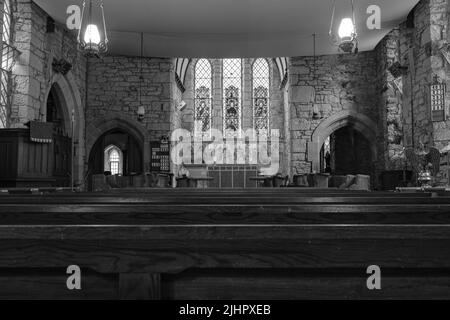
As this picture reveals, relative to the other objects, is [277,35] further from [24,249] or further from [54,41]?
[24,249]

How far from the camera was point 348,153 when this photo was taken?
12773 millimetres

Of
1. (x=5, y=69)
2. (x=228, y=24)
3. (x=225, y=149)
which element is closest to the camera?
(x=5, y=69)

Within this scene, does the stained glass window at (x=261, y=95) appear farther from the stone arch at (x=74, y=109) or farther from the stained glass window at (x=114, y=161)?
the stained glass window at (x=114, y=161)

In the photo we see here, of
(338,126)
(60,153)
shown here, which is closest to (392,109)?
(338,126)

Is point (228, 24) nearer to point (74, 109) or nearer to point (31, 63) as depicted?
point (31, 63)

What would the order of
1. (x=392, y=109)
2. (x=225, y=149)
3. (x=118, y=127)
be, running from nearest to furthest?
(x=392, y=109) < (x=118, y=127) < (x=225, y=149)

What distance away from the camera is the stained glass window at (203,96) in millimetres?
15875

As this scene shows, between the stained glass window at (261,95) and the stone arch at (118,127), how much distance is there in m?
5.82

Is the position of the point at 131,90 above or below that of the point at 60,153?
above

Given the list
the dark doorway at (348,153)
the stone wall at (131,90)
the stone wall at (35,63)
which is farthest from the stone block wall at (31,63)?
the dark doorway at (348,153)

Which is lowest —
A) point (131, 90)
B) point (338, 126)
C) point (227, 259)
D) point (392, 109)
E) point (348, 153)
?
point (227, 259)

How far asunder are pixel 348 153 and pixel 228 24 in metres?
5.90

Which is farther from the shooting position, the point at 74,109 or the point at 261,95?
the point at 261,95
